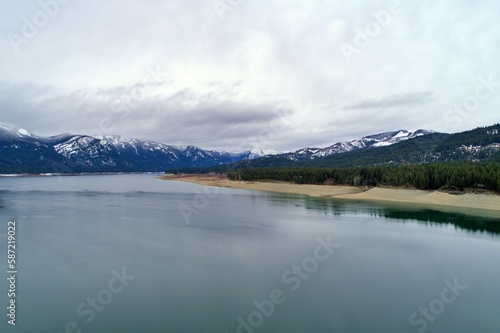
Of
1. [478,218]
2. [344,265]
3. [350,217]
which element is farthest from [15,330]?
[478,218]

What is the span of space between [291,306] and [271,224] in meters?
17.1

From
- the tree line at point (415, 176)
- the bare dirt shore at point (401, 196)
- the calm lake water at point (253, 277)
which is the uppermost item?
the tree line at point (415, 176)

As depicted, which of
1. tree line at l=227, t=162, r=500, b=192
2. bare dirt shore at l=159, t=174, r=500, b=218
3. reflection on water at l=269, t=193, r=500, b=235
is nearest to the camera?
reflection on water at l=269, t=193, r=500, b=235

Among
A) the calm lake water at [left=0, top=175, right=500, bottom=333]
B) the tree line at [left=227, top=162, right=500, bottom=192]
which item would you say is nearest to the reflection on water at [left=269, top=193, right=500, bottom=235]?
the calm lake water at [left=0, top=175, right=500, bottom=333]

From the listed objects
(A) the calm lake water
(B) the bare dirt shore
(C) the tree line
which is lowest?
(A) the calm lake water

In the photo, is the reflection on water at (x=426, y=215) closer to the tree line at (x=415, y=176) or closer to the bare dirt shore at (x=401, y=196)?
the bare dirt shore at (x=401, y=196)

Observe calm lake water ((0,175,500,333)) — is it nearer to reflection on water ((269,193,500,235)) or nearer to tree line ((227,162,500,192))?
reflection on water ((269,193,500,235))

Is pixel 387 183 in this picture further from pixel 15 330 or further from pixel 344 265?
pixel 15 330

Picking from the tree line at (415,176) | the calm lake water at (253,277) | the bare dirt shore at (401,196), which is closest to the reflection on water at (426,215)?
the calm lake water at (253,277)

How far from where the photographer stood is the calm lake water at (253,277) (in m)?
11.3

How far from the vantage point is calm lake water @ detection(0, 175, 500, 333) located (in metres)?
11.3

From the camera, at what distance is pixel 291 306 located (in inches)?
489

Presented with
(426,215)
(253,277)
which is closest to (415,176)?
(426,215)

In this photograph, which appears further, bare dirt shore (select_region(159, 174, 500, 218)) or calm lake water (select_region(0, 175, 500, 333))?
bare dirt shore (select_region(159, 174, 500, 218))
